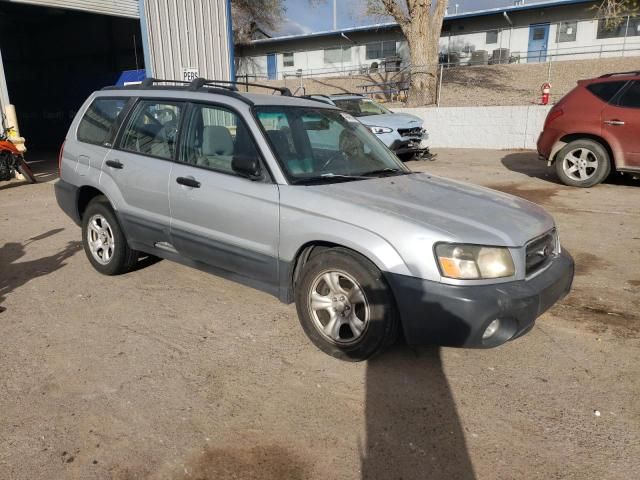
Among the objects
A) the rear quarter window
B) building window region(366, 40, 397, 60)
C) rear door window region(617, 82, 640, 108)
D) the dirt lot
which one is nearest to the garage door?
the rear quarter window

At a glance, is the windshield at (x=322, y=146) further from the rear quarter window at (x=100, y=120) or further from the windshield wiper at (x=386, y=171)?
the rear quarter window at (x=100, y=120)

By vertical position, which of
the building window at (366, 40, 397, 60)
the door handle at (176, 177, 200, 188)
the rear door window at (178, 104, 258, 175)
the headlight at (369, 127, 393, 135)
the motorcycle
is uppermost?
the building window at (366, 40, 397, 60)

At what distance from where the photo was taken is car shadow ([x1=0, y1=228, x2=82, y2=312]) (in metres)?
4.69

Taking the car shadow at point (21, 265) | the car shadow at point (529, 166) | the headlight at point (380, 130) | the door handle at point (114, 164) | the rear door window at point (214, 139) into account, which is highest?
the rear door window at point (214, 139)

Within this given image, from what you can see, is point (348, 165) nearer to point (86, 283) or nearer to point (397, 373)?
point (397, 373)

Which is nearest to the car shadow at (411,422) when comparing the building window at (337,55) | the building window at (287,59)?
the building window at (337,55)

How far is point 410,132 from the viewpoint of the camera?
12023 mm

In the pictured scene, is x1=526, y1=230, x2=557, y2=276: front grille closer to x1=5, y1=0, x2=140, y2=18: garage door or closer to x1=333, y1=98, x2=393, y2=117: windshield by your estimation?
x1=333, y1=98, x2=393, y2=117: windshield

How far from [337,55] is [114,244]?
32683 mm

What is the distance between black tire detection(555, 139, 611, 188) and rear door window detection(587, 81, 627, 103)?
72cm

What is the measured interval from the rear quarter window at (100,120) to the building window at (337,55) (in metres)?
31.5

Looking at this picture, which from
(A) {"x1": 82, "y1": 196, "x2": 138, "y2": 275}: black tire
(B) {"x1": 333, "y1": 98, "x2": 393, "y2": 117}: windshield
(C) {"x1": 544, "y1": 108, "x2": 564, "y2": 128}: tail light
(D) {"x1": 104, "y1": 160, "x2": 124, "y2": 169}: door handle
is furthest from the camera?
(B) {"x1": 333, "y1": 98, "x2": 393, "y2": 117}: windshield

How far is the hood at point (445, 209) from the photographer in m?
2.91

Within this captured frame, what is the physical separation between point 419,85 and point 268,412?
18.5 metres
